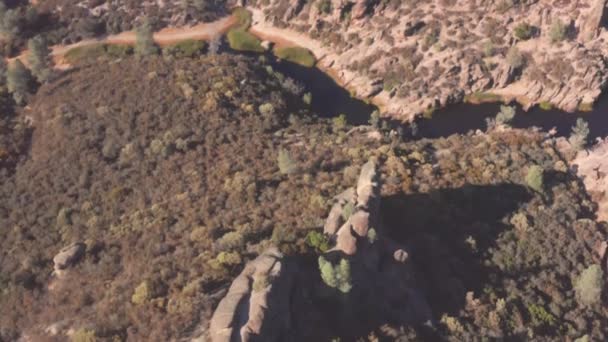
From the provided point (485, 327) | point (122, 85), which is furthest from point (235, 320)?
point (122, 85)

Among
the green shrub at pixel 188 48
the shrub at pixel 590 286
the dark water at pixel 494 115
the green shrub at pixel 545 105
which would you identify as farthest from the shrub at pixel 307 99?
the shrub at pixel 590 286

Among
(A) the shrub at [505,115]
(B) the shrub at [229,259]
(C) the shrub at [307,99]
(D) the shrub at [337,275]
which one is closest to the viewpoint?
(D) the shrub at [337,275]

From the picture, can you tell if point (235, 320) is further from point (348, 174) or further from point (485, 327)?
point (348, 174)

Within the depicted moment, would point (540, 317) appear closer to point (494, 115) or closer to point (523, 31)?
point (494, 115)

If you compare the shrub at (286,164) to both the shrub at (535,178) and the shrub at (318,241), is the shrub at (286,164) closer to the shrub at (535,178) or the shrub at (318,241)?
the shrub at (318,241)

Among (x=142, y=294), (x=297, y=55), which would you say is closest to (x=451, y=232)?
(x=142, y=294)

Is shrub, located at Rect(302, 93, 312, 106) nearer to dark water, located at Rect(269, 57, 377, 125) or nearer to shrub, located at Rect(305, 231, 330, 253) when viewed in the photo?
dark water, located at Rect(269, 57, 377, 125)

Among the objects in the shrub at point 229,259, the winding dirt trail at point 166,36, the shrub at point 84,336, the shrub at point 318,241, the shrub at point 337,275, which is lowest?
the winding dirt trail at point 166,36
